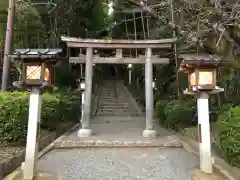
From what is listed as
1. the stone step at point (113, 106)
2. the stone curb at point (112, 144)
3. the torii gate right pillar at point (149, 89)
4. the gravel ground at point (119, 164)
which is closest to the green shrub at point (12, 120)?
the gravel ground at point (119, 164)

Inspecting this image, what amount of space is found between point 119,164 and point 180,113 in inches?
186

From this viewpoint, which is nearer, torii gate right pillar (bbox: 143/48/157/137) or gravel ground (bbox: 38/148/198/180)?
gravel ground (bbox: 38/148/198/180)

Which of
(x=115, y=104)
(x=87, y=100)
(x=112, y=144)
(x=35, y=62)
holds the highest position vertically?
(x=35, y=62)

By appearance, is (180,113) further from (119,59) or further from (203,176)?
A: (203,176)

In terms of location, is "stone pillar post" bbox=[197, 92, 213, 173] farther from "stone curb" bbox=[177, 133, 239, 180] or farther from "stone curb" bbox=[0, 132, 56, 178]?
"stone curb" bbox=[0, 132, 56, 178]

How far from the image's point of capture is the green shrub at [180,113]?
10328 millimetres

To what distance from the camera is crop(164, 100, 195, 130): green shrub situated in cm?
1033

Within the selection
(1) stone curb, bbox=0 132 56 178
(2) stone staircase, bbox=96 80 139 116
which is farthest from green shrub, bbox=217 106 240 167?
(2) stone staircase, bbox=96 80 139 116

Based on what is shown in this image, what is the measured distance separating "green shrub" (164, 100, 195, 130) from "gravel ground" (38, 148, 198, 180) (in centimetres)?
274

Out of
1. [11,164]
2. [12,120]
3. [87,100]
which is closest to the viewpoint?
[11,164]

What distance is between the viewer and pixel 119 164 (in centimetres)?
636

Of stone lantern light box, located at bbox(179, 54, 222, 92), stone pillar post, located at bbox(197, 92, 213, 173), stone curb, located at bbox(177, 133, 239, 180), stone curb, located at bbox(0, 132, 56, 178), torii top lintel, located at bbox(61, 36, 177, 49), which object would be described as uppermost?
torii top lintel, located at bbox(61, 36, 177, 49)

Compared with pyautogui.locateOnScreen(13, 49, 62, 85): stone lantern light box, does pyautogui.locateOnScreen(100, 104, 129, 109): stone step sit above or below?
below

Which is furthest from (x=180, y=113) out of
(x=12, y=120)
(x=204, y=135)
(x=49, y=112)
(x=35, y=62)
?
(x=35, y=62)
